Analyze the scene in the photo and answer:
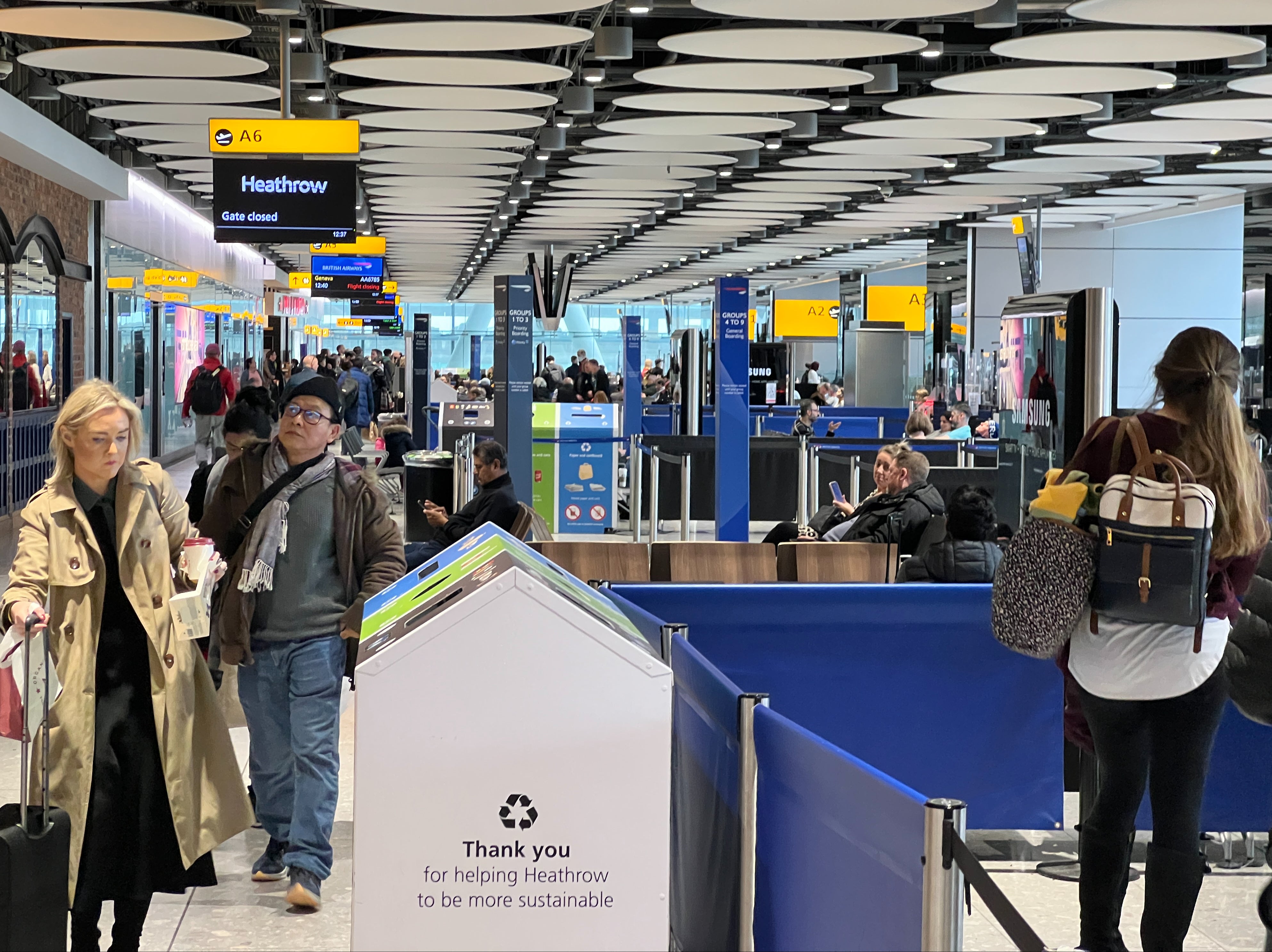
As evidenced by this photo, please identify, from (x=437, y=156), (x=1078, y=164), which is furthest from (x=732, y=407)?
(x=1078, y=164)

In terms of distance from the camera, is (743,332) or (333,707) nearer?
(333,707)

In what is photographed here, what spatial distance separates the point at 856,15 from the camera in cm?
993

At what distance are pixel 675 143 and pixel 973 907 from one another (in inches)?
519

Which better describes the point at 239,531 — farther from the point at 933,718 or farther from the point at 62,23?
the point at 62,23

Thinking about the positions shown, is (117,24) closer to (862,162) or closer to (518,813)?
(518,813)

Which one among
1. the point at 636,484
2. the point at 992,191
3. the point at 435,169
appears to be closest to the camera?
the point at 636,484

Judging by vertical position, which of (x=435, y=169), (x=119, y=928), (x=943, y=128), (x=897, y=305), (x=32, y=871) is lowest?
(x=119, y=928)

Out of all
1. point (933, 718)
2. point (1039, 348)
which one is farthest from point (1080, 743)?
point (1039, 348)

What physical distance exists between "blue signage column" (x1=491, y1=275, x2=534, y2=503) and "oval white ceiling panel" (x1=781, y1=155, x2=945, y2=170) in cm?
637

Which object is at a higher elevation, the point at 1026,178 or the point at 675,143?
the point at 1026,178

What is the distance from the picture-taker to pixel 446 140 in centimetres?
1655

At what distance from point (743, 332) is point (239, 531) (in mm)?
10162

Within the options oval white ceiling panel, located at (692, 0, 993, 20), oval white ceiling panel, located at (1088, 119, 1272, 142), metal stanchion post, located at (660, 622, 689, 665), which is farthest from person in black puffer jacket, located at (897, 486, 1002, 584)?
oval white ceiling panel, located at (1088, 119, 1272, 142)

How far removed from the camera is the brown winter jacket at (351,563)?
4629 mm
